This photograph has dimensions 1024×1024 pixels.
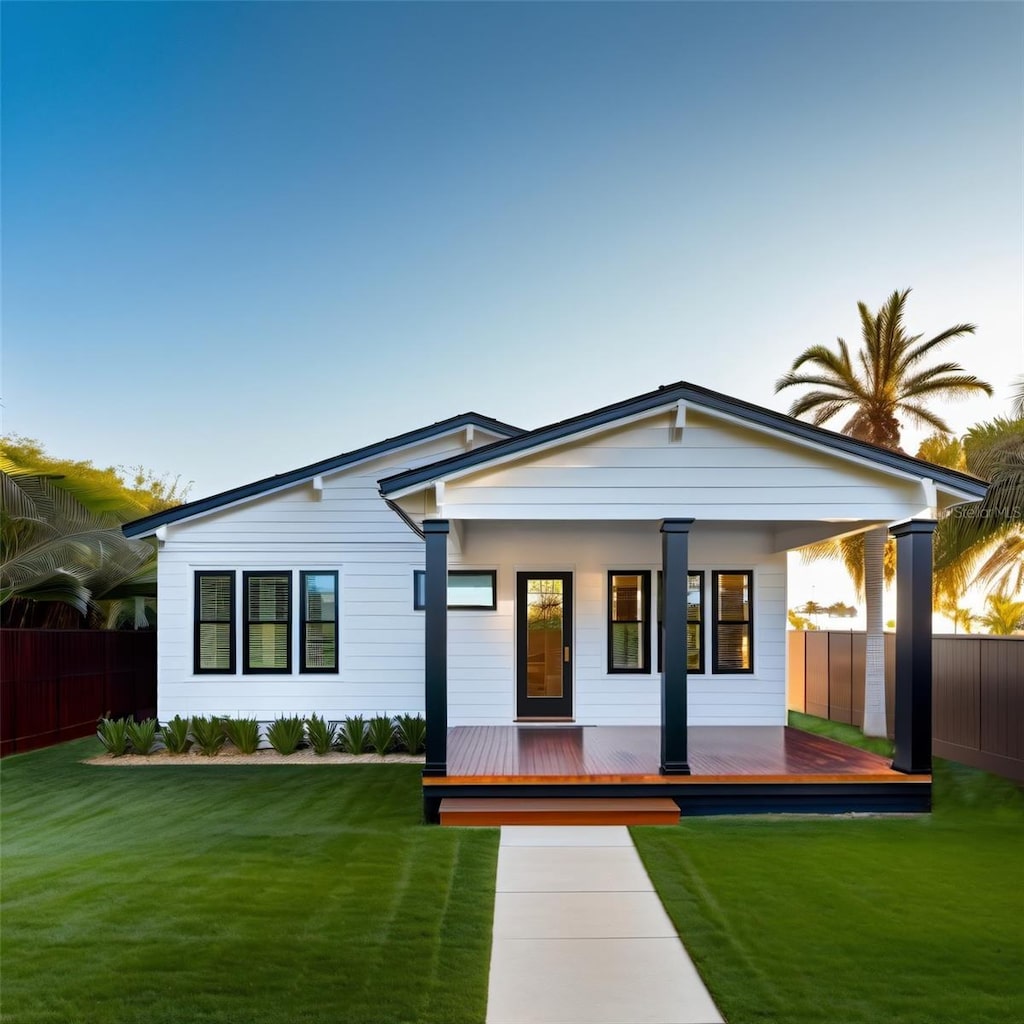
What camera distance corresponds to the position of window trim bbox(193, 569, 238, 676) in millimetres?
12055

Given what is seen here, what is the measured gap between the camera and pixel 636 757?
9172 millimetres

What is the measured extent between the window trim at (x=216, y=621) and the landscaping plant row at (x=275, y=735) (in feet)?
2.40

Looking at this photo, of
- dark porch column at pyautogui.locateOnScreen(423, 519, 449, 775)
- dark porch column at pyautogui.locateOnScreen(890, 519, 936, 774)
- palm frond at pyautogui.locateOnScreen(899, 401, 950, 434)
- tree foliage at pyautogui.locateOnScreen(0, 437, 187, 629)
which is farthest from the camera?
palm frond at pyautogui.locateOnScreen(899, 401, 950, 434)

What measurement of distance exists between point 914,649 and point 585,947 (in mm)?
5086

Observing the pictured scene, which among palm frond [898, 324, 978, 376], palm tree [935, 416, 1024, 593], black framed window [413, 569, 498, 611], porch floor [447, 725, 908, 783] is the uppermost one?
palm frond [898, 324, 978, 376]

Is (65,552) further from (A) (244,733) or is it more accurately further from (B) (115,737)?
(A) (244,733)

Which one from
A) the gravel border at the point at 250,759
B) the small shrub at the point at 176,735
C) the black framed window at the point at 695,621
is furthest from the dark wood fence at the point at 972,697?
the small shrub at the point at 176,735

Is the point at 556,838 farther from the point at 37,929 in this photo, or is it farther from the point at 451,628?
the point at 451,628

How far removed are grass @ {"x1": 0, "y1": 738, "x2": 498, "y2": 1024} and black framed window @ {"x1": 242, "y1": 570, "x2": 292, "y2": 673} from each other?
2933 millimetres

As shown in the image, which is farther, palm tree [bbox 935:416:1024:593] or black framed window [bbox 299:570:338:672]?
black framed window [bbox 299:570:338:672]

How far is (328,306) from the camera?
2053cm

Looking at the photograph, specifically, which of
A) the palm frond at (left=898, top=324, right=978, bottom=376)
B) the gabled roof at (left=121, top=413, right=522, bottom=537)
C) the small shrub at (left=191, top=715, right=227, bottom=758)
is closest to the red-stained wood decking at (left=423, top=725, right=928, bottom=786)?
the small shrub at (left=191, top=715, right=227, bottom=758)

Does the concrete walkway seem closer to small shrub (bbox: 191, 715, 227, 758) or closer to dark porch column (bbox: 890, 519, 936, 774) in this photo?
dark porch column (bbox: 890, 519, 936, 774)

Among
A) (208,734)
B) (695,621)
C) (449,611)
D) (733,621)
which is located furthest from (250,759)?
(733,621)
